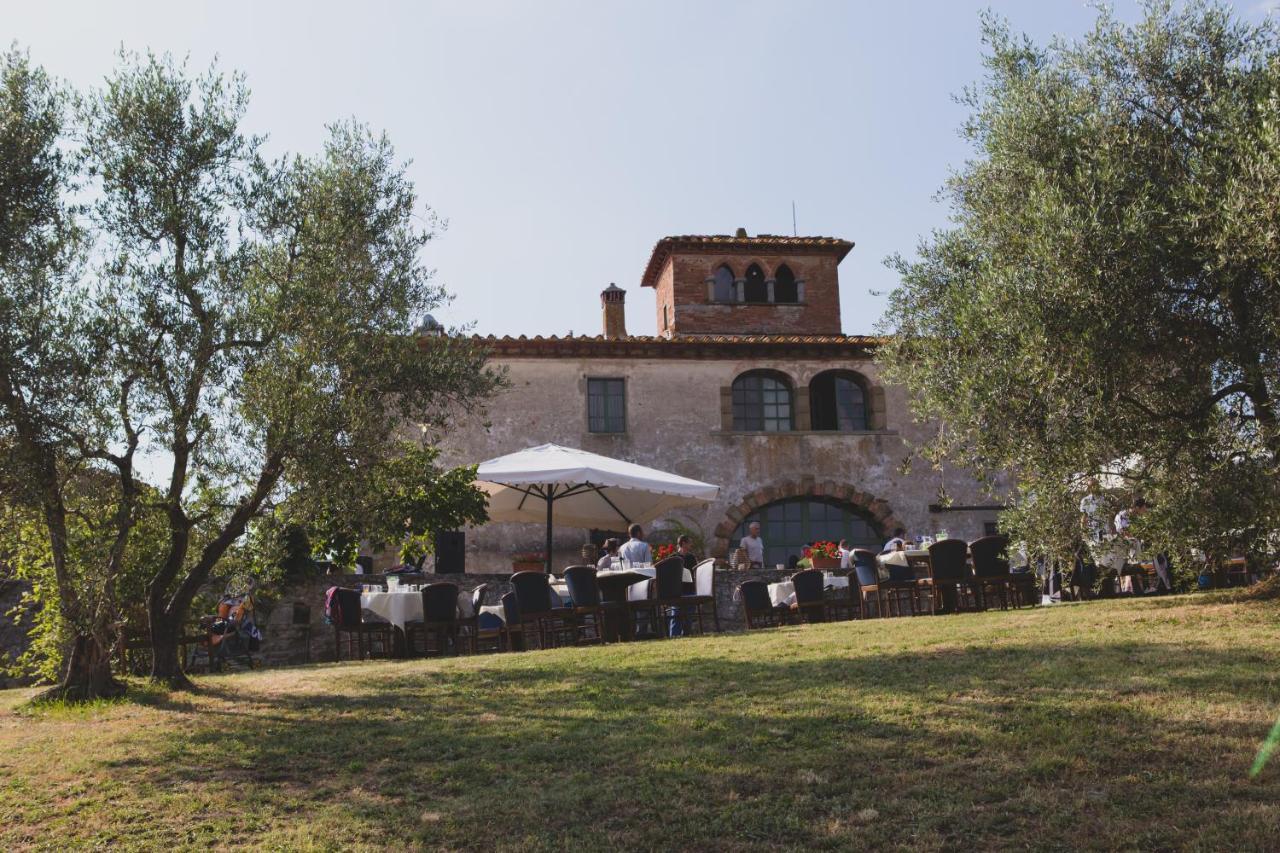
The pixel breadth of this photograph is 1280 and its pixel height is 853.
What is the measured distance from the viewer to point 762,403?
23.9 m

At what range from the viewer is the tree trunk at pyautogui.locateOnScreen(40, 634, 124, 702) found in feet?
29.6

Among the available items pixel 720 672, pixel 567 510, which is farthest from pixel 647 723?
pixel 567 510

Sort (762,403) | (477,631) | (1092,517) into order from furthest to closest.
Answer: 1. (762,403)
2. (477,631)
3. (1092,517)

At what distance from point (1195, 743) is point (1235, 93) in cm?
624

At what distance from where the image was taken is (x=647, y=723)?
6.76m

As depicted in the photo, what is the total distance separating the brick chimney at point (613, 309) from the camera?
27.5 metres

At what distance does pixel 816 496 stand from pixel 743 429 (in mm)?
2018

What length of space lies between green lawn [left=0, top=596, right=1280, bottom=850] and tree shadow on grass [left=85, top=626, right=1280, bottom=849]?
2 centimetres

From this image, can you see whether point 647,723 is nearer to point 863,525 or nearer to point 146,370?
point 146,370

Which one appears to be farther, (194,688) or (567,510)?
(567,510)

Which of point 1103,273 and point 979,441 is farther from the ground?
point 1103,273

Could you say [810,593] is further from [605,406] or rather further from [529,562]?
[605,406]

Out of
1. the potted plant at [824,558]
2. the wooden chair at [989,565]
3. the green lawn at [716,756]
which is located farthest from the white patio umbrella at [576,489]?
the green lawn at [716,756]

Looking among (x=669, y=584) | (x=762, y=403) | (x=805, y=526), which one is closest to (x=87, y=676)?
(x=669, y=584)
